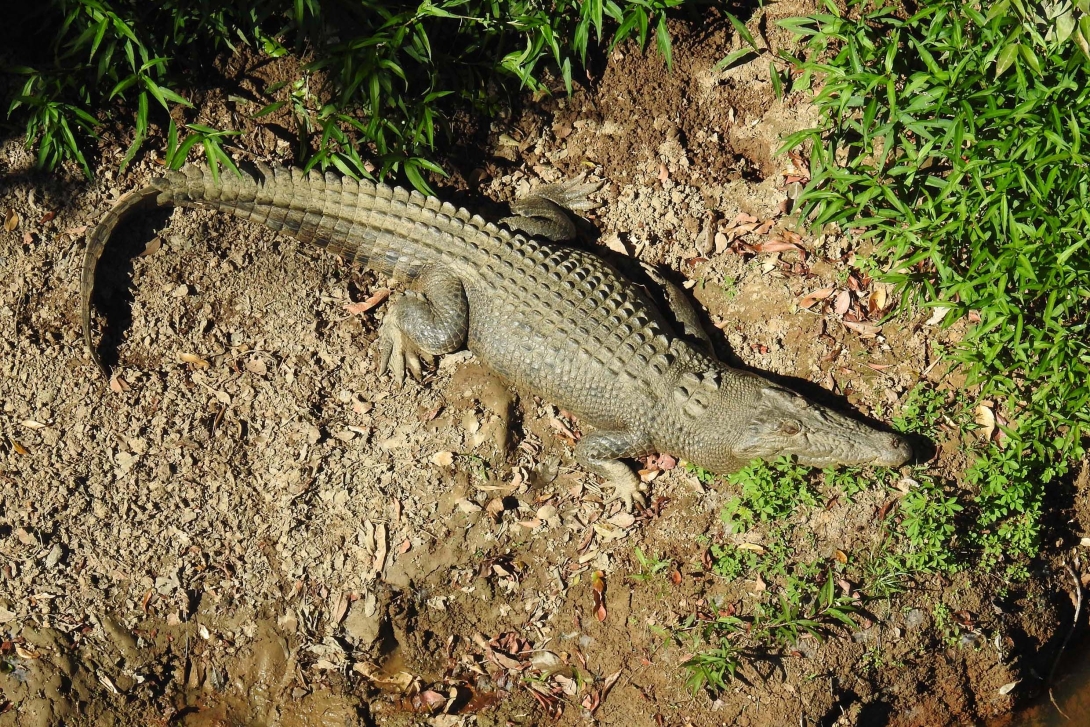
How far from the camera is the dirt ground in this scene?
5094mm

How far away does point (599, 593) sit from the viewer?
5.22 m

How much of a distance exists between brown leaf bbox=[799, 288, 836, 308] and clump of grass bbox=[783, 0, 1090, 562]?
0.40m

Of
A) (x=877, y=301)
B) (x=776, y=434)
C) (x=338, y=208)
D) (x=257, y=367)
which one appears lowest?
(x=257, y=367)

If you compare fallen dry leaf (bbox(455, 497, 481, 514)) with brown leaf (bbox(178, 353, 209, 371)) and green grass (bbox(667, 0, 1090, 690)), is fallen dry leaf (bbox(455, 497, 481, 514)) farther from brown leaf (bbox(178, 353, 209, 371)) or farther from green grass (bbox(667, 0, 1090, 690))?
brown leaf (bbox(178, 353, 209, 371))

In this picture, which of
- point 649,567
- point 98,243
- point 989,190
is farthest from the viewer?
point 98,243

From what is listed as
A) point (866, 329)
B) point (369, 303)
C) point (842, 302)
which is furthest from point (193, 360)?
point (866, 329)

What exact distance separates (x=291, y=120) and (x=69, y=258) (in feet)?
5.16

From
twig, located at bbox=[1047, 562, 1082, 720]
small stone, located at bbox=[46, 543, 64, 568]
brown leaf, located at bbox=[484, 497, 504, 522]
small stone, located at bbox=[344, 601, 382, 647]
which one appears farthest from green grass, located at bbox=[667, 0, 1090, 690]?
small stone, located at bbox=[46, 543, 64, 568]

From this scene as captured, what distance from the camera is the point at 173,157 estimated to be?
5.38 metres

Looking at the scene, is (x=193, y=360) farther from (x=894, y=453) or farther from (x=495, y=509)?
(x=894, y=453)

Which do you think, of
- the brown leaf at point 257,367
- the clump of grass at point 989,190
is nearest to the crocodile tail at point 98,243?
the brown leaf at point 257,367

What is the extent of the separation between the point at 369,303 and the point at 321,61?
1.46 metres

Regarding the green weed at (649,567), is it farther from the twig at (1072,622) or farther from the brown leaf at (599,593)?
the twig at (1072,622)

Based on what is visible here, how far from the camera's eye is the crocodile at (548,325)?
5195 mm
